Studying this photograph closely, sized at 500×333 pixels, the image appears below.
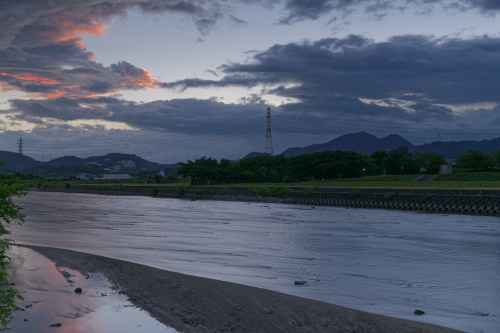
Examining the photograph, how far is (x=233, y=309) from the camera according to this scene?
1156 centimetres

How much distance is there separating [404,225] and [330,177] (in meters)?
76.1

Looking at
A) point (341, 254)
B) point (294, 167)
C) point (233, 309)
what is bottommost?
point (341, 254)

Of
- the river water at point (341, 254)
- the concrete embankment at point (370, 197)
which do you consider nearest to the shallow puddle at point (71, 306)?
the river water at point (341, 254)

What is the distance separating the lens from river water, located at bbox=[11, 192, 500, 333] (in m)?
Answer: 13.5

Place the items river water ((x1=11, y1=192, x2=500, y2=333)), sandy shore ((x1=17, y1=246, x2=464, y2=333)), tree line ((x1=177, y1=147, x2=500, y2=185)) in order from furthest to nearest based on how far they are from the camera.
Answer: tree line ((x1=177, y1=147, x2=500, y2=185)) < river water ((x1=11, y1=192, x2=500, y2=333)) < sandy shore ((x1=17, y1=246, x2=464, y2=333))

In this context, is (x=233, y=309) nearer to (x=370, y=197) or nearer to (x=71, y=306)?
(x=71, y=306)

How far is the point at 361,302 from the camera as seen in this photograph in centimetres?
1306

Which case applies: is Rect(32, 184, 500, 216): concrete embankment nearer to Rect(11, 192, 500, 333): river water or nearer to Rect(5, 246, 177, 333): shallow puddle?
Rect(11, 192, 500, 333): river water

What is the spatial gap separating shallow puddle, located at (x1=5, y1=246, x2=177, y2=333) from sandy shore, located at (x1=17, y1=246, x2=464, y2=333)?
1.48ft

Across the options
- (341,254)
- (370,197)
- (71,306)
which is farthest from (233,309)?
(370,197)

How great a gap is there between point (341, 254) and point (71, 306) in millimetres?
14036

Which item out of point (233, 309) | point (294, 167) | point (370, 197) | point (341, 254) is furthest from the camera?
point (294, 167)

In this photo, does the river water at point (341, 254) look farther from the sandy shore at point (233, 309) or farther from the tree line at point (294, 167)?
the tree line at point (294, 167)

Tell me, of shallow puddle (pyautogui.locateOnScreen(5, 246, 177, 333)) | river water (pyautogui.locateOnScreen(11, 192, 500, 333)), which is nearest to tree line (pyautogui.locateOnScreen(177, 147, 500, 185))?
river water (pyautogui.locateOnScreen(11, 192, 500, 333))
